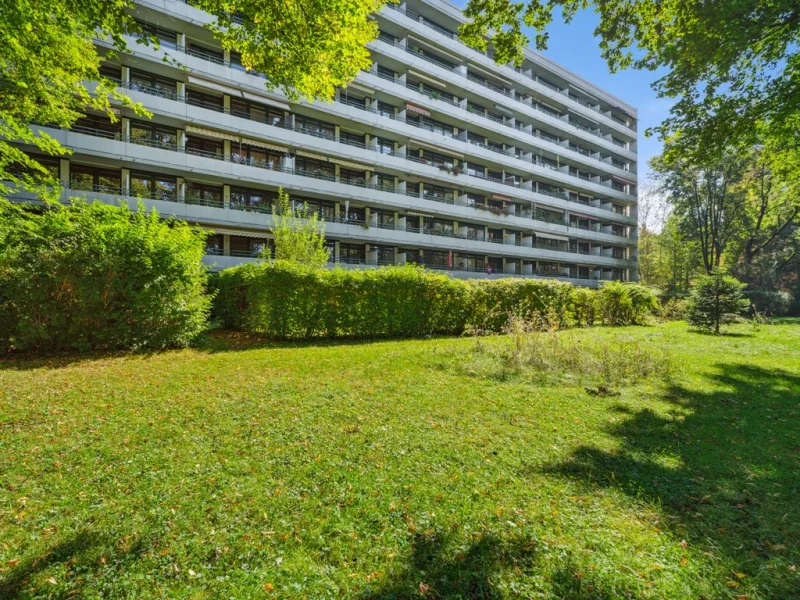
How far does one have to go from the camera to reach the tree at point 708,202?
36812 millimetres

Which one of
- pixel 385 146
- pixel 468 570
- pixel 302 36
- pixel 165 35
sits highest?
pixel 165 35

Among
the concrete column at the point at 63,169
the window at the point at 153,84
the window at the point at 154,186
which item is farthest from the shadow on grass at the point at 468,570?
the window at the point at 153,84

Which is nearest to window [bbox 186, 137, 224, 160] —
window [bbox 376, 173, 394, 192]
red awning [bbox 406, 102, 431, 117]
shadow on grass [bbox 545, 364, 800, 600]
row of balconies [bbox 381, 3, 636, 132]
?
window [bbox 376, 173, 394, 192]

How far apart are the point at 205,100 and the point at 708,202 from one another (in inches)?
1915

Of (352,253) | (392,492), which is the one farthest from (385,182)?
(392,492)

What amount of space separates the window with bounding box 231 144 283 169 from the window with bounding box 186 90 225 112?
2.68m

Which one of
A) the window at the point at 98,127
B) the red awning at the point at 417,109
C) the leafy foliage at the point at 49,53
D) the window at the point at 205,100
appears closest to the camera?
the leafy foliage at the point at 49,53

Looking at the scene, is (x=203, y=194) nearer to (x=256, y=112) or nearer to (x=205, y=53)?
(x=256, y=112)

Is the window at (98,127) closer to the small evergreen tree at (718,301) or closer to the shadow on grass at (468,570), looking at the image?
the shadow on grass at (468,570)

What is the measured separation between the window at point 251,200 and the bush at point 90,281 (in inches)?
600

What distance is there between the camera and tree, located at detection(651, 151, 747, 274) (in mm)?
36812

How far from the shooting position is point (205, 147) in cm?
2453

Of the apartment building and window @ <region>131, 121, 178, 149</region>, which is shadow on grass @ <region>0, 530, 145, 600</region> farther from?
window @ <region>131, 121, 178, 149</region>

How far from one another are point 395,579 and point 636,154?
2708 inches
